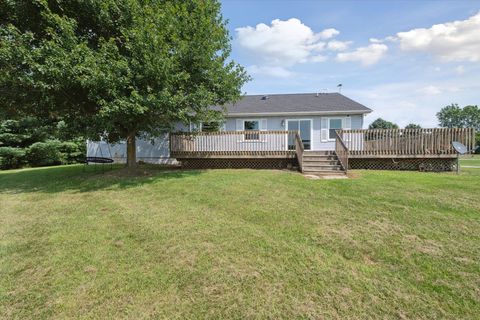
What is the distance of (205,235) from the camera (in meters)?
4.08

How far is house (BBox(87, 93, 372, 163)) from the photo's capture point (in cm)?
1416

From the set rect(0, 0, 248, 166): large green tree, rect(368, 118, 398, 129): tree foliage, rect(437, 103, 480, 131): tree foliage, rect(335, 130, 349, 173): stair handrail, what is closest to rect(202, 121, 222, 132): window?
rect(0, 0, 248, 166): large green tree

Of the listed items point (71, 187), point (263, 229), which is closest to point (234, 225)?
point (263, 229)

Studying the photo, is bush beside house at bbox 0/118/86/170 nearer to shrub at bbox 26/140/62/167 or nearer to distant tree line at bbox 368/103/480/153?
shrub at bbox 26/140/62/167

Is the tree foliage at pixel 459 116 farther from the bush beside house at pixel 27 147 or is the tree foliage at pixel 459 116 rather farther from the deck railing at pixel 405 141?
the bush beside house at pixel 27 147

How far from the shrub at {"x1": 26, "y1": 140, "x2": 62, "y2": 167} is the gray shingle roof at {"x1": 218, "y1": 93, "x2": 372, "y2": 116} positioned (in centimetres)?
1420

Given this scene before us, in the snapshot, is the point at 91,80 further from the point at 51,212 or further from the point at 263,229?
the point at 263,229

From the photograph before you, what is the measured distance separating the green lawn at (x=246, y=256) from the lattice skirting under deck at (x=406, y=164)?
15.3 ft

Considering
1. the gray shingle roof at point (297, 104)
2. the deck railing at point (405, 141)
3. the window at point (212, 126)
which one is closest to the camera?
the deck railing at point (405, 141)

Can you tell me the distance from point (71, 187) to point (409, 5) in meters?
15.0

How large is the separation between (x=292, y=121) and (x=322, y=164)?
5.09 meters

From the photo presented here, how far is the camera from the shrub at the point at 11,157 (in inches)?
657

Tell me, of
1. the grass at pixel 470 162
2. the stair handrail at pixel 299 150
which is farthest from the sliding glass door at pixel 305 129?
the grass at pixel 470 162

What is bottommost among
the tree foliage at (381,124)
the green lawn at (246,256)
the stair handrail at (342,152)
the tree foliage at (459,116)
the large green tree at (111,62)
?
the green lawn at (246,256)
